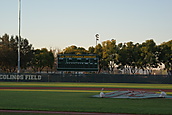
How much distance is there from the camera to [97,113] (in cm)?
1262

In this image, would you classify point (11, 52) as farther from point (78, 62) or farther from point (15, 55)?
point (78, 62)

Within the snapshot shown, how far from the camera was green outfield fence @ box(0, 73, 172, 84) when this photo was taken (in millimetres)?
44656

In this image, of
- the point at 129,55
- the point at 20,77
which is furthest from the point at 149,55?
the point at 20,77

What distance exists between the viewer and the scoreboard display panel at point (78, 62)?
1713 inches

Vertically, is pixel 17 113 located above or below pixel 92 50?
below

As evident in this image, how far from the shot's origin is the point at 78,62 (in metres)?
43.5

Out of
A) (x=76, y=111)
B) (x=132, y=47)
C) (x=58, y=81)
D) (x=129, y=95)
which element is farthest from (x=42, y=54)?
(x=76, y=111)

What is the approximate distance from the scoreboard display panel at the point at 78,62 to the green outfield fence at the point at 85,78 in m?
2.33

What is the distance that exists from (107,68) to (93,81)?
38.6 m

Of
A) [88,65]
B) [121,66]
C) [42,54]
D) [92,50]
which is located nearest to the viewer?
[88,65]

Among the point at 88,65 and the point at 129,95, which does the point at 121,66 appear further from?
the point at 129,95

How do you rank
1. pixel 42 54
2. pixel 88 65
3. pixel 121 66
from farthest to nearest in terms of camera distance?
pixel 42 54, pixel 121 66, pixel 88 65

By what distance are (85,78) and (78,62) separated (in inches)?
143

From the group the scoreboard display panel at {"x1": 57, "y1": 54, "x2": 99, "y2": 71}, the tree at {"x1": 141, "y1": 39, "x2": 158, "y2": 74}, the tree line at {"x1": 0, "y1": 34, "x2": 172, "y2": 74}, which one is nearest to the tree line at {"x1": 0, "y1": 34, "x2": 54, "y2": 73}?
the tree line at {"x1": 0, "y1": 34, "x2": 172, "y2": 74}
